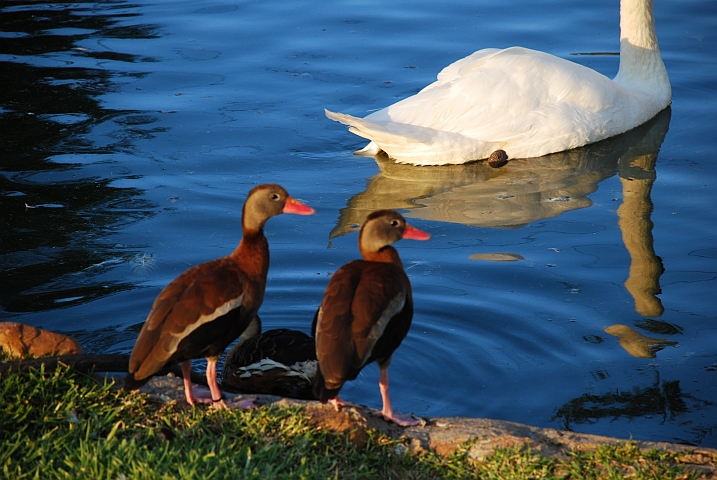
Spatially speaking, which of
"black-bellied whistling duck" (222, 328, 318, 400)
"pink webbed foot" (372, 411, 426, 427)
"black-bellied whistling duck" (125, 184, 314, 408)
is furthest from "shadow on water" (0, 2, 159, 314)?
"pink webbed foot" (372, 411, 426, 427)

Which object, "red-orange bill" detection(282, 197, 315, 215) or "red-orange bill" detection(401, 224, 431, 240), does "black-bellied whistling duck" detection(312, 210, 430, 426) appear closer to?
"red-orange bill" detection(401, 224, 431, 240)

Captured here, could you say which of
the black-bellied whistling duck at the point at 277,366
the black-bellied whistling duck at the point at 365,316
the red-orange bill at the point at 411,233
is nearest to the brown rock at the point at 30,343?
the black-bellied whistling duck at the point at 277,366

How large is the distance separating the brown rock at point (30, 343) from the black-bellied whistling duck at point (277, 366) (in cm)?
103

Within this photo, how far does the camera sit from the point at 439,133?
9.27m

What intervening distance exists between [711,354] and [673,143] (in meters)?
4.26

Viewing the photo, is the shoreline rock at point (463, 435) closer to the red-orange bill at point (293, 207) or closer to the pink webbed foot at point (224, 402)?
the pink webbed foot at point (224, 402)

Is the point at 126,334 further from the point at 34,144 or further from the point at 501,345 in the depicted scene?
the point at 34,144

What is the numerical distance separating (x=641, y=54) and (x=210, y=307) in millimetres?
7708

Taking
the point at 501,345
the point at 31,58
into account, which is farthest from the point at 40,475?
the point at 31,58

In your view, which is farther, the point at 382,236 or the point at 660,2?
the point at 660,2

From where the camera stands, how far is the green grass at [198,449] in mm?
4039

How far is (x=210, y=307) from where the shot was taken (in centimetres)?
448

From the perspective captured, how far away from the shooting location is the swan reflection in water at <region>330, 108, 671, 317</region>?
783 centimetres

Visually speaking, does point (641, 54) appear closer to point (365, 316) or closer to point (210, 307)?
point (365, 316)
